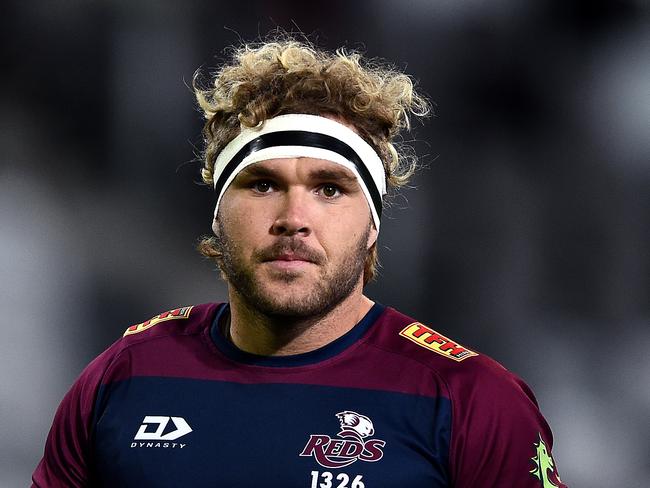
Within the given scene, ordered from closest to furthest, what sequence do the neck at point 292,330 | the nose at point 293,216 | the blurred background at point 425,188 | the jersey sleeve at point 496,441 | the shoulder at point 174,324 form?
the jersey sleeve at point 496,441 → the nose at point 293,216 → the neck at point 292,330 → the shoulder at point 174,324 → the blurred background at point 425,188

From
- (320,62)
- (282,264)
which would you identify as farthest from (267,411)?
(320,62)

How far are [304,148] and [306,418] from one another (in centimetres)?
52

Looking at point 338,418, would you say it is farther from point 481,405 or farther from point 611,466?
point 611,466

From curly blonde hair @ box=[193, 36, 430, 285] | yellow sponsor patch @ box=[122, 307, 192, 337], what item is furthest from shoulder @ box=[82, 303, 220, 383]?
curly blonde hair @ box=[193, 36, 430, 285]

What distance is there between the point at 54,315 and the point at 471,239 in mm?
1496

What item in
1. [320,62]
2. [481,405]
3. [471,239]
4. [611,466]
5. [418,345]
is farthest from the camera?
[471,239]

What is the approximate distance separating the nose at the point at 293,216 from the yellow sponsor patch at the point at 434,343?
12.6 inches

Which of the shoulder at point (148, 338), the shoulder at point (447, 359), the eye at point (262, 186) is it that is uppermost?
the eye at point (262, 186)

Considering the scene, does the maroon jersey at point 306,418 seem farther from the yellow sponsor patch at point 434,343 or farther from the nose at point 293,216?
the nose at point 293,216

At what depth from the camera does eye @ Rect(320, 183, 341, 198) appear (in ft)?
6.50

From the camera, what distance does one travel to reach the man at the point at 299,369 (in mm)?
1817

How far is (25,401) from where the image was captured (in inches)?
134

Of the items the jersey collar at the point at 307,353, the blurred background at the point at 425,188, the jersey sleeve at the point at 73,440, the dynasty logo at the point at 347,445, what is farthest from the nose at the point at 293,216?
the blurred background at the point at 425,188

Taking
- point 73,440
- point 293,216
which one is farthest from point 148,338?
point 293,216
